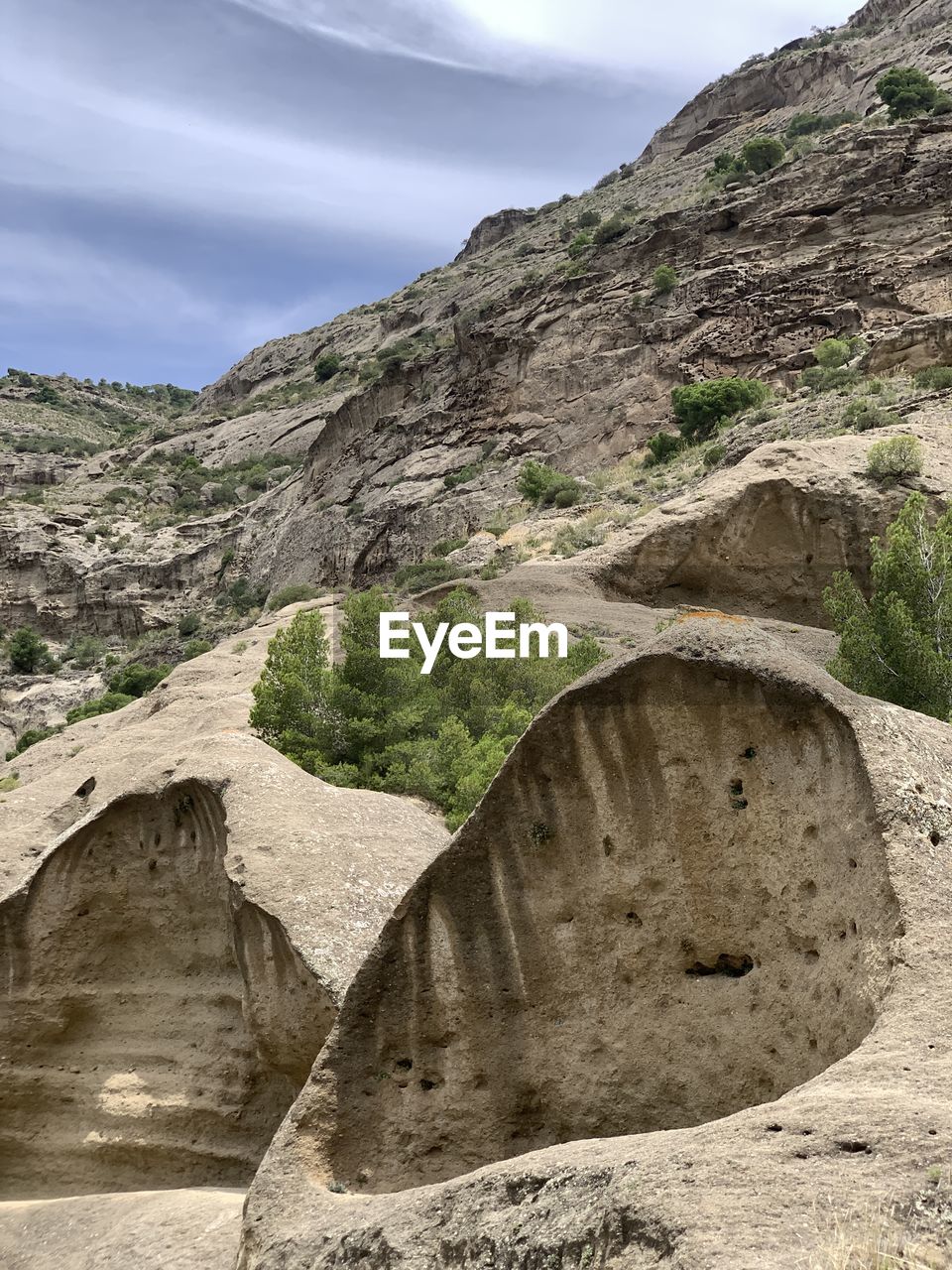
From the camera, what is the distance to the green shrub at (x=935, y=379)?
89.2 ft

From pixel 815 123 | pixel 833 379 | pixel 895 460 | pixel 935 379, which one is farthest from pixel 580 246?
pixel 895 460

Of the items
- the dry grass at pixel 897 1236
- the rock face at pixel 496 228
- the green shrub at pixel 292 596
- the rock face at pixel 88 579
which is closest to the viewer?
the dry grass at pixel 897 1236

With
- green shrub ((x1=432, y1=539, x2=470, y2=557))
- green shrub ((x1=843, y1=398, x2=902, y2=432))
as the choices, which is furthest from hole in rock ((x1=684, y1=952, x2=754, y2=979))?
green shrub ((x1=432, y1=539, x2=470, y2=557))

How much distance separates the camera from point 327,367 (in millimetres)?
87062

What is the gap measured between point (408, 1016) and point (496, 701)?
43.1 feet

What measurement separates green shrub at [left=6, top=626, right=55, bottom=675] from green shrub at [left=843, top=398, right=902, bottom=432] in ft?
143

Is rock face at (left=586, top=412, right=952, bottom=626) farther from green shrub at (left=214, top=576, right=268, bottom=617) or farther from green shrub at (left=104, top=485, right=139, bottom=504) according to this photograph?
green shrub at (left=104, top=485, right=139, bottom=504)

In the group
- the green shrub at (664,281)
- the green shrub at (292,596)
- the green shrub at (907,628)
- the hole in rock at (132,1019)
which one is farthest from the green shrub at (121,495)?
the hole in rock at (132,1019)

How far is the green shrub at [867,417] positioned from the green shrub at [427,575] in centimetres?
1198

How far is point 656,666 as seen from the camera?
5383mm

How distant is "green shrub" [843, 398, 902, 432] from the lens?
26.3 meters

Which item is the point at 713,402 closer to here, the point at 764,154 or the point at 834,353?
the point at 834,353

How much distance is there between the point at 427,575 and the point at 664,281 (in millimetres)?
21537

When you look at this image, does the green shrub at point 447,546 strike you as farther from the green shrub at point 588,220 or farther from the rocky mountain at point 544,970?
the green shrub at point 588,220
